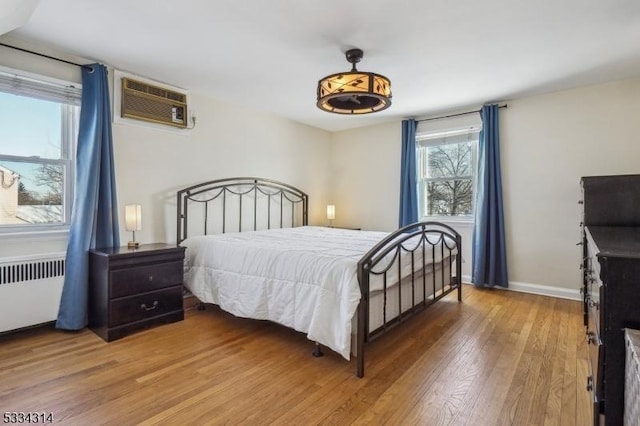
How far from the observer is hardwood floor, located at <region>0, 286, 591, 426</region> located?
5.71ft

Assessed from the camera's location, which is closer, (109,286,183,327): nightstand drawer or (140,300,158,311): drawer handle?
(109,286,183,327): nightstand drawer

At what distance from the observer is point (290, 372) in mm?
2174

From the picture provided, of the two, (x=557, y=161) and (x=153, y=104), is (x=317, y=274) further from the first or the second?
(x=557, y=161)

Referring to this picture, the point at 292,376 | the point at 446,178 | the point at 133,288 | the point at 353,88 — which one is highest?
the point at 353,88

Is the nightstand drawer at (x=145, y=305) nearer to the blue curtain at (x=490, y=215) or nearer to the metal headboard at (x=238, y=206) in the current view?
the metal headboard at (x=238, y=206)

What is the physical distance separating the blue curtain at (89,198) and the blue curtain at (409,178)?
12.1 feet

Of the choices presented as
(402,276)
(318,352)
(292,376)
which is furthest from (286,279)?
(402,276)

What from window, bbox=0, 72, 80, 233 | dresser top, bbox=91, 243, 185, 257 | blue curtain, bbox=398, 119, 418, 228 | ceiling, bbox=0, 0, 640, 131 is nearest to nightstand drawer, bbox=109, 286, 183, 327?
dresser top, bbox=91, 243, 185, 257

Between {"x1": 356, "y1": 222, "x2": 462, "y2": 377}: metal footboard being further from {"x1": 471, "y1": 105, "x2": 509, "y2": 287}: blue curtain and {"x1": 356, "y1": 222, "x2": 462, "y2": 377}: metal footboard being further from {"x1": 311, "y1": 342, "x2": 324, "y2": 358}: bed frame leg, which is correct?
{"x1": 471, "y1": 105, "x2": 509, "y2": 287}: blue curtain

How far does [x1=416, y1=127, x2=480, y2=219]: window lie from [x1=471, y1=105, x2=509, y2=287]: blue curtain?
0.28 metres

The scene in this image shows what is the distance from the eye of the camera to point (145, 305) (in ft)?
9.40

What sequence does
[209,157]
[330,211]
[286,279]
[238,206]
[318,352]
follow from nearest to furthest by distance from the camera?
[318,352] → [286,279] → [209,157] → [238,206] → [330,211]

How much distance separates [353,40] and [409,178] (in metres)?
2.65

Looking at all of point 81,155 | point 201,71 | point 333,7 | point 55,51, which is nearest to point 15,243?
point 81,155
